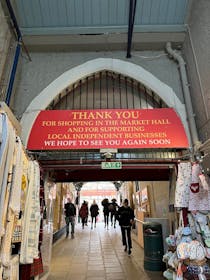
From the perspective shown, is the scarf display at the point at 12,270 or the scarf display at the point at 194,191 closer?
the scarf display at the point at 12,270

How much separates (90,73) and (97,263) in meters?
4.10

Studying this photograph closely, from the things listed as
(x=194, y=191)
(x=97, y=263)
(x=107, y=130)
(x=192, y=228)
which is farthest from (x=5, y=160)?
(x=97, y=263)

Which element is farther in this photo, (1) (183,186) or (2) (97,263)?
(2) (97,263)

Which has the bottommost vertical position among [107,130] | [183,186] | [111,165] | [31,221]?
[31,221]

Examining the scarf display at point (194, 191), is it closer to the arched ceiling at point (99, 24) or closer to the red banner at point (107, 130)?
the red banner at point (107, 130)

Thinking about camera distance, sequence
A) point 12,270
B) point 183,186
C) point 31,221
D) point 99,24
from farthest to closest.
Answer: point 99,24 → point 183,186 → point 31,221 → point 12,270

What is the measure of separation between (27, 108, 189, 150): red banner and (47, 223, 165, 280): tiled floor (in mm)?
2407

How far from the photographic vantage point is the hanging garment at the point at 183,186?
136 inches

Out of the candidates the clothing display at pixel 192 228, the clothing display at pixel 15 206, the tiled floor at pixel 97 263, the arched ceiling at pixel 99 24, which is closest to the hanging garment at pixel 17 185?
the clothing display at pixel 15 206

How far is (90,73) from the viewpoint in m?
4.66

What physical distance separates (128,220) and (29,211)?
3863mm

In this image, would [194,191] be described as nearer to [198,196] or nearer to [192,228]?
[198,196]

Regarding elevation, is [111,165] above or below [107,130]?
below

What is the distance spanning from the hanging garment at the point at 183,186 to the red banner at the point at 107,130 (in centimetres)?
45
